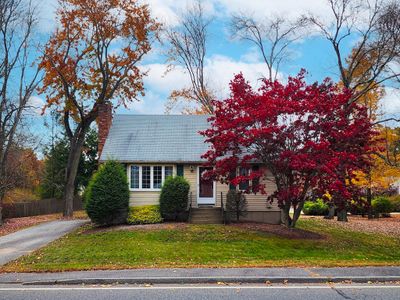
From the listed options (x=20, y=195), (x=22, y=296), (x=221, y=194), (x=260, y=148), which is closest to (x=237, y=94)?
(x=260, y=148)

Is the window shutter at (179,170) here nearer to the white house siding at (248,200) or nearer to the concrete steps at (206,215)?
the white house siding at (248,200)

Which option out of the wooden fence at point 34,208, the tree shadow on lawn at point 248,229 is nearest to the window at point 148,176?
→ the tree shadow on lawn at point 248,229

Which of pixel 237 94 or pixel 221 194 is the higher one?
pixel 237 94

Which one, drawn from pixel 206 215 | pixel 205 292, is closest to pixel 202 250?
pixel 205 292

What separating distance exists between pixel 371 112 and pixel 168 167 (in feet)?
58.5

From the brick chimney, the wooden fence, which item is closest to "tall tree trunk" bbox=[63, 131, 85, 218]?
the wooden fence

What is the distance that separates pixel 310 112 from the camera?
54.8 ft

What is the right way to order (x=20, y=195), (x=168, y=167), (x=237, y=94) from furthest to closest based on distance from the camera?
(x=20, y=195)
(x=168, y=167)
(x=237, y=94)

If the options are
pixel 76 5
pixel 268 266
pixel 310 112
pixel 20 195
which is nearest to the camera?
pixel 268 266

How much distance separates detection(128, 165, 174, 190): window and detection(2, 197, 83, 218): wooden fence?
14609 mm

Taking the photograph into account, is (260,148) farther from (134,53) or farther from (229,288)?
(134,53)

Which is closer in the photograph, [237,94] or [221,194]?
A: [237,94]

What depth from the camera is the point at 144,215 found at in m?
20.9

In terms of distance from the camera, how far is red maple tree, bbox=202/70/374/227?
1603cm
